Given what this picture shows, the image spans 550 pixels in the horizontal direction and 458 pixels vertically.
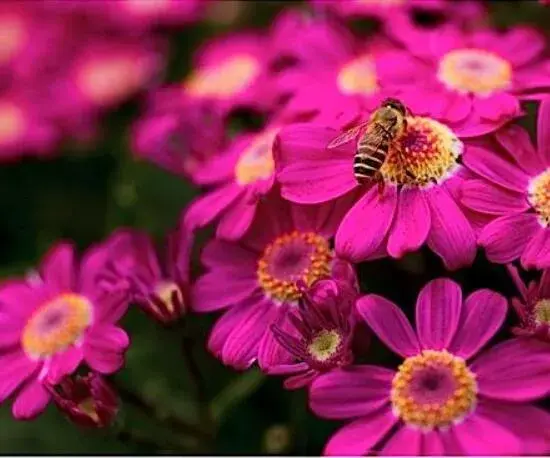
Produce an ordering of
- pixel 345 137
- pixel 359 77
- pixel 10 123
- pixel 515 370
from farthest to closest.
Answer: pixel 10 123, pixel 359 77, pixel 345 137, pixel 515 370

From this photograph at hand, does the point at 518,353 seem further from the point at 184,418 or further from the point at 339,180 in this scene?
the point at 184,418

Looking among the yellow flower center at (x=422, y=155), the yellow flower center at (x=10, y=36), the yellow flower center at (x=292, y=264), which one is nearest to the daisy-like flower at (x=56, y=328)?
the yellow flower center at (x=292, y=264)

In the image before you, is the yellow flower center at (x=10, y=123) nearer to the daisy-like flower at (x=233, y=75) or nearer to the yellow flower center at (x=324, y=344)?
the daisy-like flower at (x=233, y=75)

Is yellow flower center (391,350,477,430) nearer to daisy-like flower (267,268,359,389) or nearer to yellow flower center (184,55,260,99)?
daisy-like flower (267,268,359,389)

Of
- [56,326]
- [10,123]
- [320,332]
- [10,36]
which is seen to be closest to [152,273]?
[56,326]

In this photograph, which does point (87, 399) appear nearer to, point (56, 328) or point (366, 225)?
point (56, 328)

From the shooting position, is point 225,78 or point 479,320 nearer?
point 479,320
